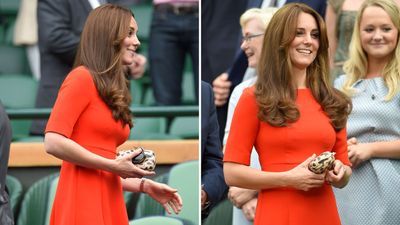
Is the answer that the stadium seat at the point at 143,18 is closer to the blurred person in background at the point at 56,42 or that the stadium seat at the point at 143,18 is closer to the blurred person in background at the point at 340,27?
the blurred person in background at the point at 56,42

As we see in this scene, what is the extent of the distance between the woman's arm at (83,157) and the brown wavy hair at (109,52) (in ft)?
0.77

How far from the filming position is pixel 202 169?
518 centimetres

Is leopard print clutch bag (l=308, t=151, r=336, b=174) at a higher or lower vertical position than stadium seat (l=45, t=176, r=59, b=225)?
higher

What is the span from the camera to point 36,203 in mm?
6430

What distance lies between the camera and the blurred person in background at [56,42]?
716 centimetres

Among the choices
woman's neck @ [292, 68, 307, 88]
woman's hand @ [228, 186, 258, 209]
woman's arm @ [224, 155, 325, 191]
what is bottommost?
woman's hand @ [228, 186, 258, 209]

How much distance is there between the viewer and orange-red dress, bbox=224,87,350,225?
4.59 meters

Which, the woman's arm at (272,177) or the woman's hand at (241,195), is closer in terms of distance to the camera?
the woman's arm at (272,177)

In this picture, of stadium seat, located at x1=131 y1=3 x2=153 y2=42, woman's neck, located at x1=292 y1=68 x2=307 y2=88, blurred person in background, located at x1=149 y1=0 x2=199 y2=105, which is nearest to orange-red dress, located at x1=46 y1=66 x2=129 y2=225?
woman's neck, located at x1=292 y1=68 x2=307 y2=88

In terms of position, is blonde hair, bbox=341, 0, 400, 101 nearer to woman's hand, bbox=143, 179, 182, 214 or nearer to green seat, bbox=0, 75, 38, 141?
woman's hand, bbox=143, 179, 182, 214

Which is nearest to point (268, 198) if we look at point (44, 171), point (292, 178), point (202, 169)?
point (292, 178)

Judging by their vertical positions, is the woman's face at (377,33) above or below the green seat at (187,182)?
above

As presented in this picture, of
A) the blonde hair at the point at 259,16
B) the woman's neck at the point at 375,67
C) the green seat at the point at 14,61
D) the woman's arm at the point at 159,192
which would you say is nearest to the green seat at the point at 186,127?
the blonde hair at the point at 259,16

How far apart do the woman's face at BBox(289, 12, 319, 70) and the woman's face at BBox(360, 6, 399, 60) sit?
0.81 meters
